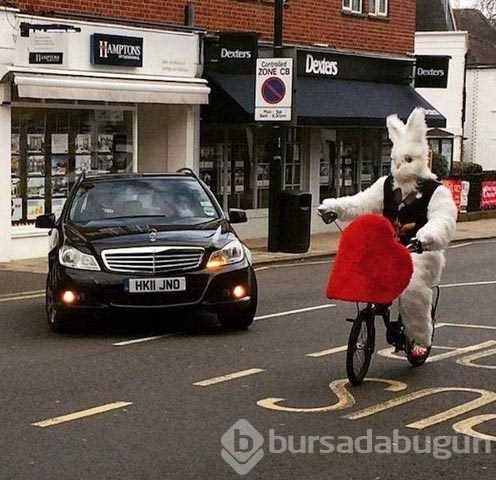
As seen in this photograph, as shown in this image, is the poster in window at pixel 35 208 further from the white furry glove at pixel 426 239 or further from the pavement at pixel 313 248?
the white furry glove at pixel 426 239

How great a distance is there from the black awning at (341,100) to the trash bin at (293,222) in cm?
213

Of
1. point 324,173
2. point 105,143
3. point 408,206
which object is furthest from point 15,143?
point 408,206

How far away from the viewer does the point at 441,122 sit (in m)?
26.5

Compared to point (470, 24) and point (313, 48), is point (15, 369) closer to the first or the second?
point (313, 48)

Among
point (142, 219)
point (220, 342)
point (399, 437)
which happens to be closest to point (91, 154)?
point (142, 219)

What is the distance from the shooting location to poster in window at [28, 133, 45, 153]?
60.6 feet

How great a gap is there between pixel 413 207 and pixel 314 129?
1613 centimetres

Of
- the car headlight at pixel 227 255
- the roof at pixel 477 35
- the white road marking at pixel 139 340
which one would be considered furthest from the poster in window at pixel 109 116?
the roof at pixel 477 35

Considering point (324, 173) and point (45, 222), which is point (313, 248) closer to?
point (324, 173)

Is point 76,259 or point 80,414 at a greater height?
point 76,259

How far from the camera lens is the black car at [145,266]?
10469mm

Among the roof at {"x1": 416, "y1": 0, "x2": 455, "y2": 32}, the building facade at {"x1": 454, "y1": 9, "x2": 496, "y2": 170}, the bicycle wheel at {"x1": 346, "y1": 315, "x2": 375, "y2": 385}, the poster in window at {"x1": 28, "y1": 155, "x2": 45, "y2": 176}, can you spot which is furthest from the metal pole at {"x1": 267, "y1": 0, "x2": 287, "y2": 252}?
the roof at {"x1": 416, "y1": 0, "x2": 455, "y2": 32}

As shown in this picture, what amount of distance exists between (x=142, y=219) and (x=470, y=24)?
1866 inches

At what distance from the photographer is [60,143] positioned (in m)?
19.0
